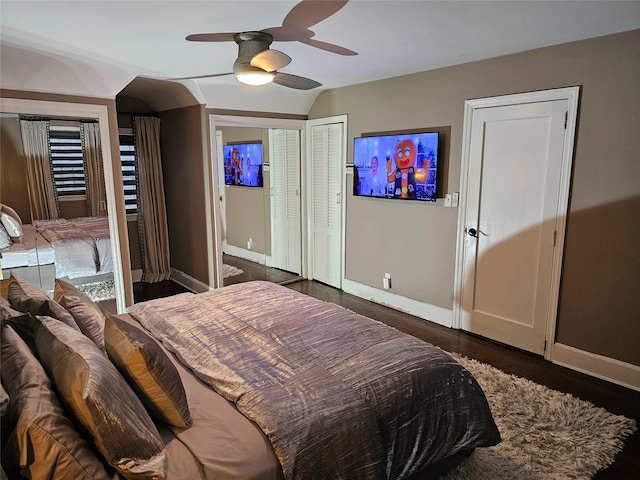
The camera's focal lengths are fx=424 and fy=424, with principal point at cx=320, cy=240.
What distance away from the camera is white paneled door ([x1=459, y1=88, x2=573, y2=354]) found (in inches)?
127

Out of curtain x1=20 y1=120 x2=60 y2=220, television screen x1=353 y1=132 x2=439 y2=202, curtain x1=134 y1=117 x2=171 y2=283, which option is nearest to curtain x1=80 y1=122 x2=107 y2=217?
curtain x1=20 y1=120 x2=60 y2=220

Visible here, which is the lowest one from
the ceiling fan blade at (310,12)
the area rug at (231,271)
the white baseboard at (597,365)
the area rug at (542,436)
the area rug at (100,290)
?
the area rug at (542,436)

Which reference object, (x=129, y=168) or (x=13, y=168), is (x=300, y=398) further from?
(x=129, y=168)

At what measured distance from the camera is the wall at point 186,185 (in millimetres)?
4695

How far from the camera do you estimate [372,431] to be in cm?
168

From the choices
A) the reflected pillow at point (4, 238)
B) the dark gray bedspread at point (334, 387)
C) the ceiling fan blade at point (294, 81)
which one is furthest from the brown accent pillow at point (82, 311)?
the ceiling fan blade at point (294, 81)

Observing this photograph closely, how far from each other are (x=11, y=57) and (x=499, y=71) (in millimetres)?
3696

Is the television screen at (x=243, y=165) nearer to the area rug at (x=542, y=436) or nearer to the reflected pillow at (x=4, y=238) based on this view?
the reflected pillow at (x=4, y=238)

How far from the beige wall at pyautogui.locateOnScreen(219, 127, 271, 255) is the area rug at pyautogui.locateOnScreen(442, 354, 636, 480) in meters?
3.41

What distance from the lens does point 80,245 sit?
3855 millimetres

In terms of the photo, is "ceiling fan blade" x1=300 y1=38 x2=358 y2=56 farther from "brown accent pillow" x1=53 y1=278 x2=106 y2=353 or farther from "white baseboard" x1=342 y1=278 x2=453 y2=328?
"white baseboard" x1=342 y1=278 x2=453 y2=328

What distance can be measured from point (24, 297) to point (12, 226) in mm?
1663

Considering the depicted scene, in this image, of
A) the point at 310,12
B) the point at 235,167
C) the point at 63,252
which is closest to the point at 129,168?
the point at 235,167

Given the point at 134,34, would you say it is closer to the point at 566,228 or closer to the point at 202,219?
the point at 202,219
